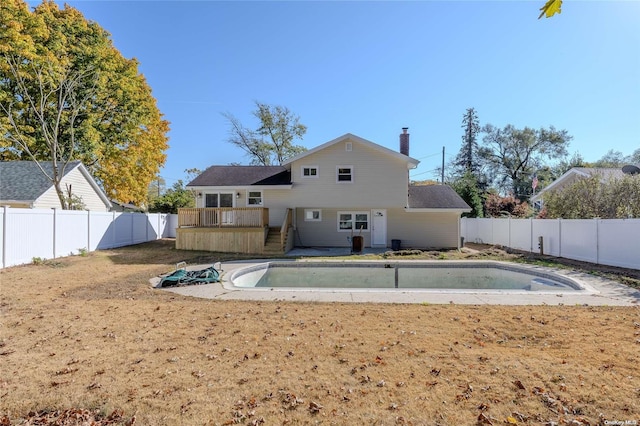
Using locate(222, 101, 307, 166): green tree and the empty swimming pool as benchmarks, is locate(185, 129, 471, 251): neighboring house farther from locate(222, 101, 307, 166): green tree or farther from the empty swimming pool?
locate(222, 101, 307, 166): green tree

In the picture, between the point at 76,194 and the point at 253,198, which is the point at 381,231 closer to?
the point at 253,198

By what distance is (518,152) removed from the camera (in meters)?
40.3

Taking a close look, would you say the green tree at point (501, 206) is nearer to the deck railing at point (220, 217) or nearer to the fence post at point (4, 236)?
the deck railing at point (220, 217)

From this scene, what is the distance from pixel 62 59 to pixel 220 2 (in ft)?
38.0

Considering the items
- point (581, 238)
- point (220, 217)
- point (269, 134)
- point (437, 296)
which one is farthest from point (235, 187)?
point (269, 134)

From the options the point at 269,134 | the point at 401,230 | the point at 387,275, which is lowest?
the point at 387,275

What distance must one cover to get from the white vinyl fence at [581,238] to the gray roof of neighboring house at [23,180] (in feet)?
87.9

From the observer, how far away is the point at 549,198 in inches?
679

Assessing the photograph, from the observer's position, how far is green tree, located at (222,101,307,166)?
34.6 meters

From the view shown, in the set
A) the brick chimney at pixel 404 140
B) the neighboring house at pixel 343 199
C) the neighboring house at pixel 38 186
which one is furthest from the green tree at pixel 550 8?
the neighboring house at pixel 38 186

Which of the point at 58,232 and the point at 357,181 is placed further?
the point at 357,181

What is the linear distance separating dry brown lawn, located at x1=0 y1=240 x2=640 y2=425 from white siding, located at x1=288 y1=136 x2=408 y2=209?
39.1 feet

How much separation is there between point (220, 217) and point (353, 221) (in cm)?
784

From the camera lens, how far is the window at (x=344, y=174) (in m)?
18.7
